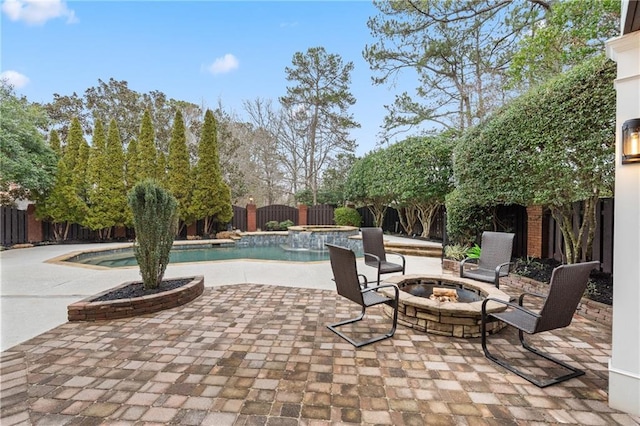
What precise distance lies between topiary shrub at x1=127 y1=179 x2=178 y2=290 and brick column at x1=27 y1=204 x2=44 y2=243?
984cm

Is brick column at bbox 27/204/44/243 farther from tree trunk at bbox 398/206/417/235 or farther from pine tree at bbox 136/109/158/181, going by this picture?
tree trunk at bbox 398/206/417/235

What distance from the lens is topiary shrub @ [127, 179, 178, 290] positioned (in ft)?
12.4

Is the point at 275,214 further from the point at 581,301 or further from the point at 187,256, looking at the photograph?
the point at 581,301

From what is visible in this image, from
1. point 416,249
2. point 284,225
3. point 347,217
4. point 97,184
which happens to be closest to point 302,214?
point 284,225

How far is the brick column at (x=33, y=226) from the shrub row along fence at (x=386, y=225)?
0.10ft

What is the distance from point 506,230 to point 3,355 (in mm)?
8201

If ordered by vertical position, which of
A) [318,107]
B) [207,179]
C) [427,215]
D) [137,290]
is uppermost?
[318,107]

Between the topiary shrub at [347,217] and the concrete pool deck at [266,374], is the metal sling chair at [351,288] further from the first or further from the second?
the topiary shrub at [347,217]

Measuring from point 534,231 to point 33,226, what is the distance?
1536 centimetres

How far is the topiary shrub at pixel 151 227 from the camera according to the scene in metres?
3.79

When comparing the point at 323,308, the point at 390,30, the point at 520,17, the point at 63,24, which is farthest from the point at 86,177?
the point at 520,17

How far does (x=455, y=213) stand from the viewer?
6730mm

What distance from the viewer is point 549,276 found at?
4613 mm

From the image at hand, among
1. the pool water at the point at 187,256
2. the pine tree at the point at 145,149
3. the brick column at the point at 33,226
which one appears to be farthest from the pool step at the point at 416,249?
the brick column at the point at 33,226
